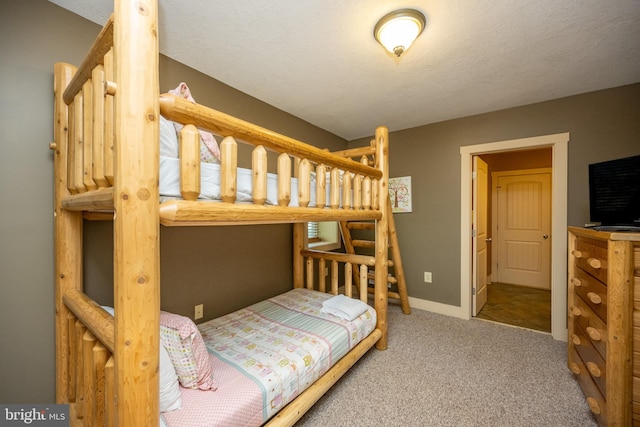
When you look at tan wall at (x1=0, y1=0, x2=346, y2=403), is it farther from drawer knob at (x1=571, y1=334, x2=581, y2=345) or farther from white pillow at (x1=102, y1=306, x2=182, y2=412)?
drawer knob at (x1=571, y1=334, x2=581, y2=345)

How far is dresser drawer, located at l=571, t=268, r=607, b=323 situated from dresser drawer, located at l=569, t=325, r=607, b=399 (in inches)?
9.2

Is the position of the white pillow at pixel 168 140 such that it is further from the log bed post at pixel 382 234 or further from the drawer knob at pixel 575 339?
the drawer knob at pixel 575 339

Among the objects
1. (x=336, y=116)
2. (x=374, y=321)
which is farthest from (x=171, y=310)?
(x=336, y=116)

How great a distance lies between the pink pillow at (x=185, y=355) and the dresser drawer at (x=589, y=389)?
80.3 inches

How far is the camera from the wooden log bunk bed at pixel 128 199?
0.79 metres

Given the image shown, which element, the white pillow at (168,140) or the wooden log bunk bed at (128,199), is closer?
the wooden log bunk bed at (128,199)

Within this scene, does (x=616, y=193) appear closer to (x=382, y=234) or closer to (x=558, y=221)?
(x=558, y=221)

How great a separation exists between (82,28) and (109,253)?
138cm

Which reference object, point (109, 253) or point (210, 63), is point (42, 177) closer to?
point (109, 253)

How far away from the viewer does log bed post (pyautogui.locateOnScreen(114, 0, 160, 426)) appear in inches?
30.6

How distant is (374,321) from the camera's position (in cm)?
225

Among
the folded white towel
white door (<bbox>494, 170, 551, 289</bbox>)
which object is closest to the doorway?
white door (<bbox>494, 170, 551, 289</bbox>)

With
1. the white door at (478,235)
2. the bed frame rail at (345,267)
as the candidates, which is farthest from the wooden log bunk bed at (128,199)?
the white door at (478,235)

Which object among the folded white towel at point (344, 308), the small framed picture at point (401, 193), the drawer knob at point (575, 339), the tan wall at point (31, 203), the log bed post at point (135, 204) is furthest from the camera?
the small framed picture at point (401, 193)
